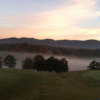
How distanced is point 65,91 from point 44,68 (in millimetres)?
51648

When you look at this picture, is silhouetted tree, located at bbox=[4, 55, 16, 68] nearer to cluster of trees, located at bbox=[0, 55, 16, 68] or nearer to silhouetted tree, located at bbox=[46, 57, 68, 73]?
cluster of trees, located at bbox=[0, 55, 16, 68]

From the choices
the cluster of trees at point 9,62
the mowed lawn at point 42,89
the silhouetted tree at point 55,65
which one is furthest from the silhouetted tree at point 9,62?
the mowed lawn at point 42,89

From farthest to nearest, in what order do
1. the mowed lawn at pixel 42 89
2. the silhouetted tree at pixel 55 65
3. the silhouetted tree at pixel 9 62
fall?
A: 1. the silhouetted tree at pixel 9 62
2. the silhouetted tree at pixel 55 65
3. the mowed lawn at pixel 42 89

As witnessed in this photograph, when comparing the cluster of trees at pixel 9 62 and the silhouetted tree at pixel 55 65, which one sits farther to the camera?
the cluster of trees at pixel 9 62

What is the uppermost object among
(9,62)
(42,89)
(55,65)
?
(55,65)

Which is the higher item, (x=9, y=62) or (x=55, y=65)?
(x=55, y=65)

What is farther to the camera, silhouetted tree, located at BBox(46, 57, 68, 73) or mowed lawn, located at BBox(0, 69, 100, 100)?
silhouetted tree, located at BBox(46, 57, 68, 73)

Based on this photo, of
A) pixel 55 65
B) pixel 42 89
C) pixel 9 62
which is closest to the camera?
pixel 42 89

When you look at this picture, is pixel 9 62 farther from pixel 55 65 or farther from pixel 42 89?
pixel 42 89

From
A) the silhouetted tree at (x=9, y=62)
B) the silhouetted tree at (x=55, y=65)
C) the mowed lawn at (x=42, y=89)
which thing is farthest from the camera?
A: the silhouetted tree at (x=9, y=62)

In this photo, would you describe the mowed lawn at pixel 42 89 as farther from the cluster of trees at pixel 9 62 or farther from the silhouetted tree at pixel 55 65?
the cluster of trees at pixel 9 62

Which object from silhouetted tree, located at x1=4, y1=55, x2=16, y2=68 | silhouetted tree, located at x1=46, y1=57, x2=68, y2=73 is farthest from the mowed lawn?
silhouetted tree, located at x1=4, y1=55, x2=16, y2=68

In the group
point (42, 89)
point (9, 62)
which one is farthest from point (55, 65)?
point (42, 89)

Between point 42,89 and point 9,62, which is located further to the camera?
point 9,62
